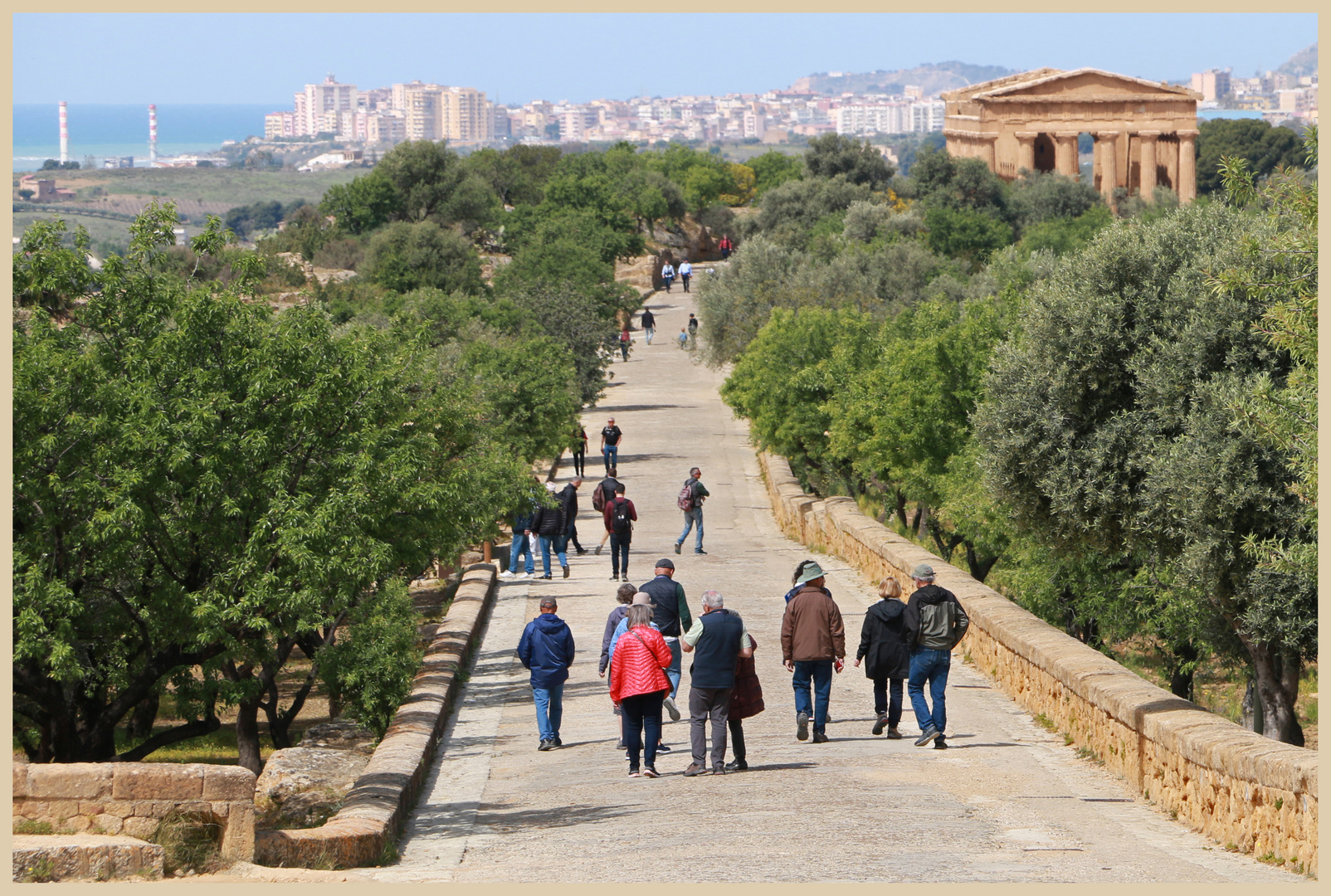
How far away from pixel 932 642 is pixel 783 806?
102 inches

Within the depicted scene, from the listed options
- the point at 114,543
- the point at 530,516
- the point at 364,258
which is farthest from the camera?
the point at 364,258

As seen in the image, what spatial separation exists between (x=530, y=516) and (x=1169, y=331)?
429 inches

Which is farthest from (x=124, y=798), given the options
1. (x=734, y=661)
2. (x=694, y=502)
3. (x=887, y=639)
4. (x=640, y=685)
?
(x=694, y=502)

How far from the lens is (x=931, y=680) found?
11828 millimetres

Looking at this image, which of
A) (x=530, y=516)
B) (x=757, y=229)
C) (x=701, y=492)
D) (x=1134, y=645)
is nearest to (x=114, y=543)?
(x=530, y=516)

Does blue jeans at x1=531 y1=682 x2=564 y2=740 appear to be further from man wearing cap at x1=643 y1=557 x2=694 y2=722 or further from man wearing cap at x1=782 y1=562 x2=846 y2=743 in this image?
man wearing cap at x1=782 y1=562 x2=846 y2=743

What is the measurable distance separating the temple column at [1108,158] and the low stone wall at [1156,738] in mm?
77029

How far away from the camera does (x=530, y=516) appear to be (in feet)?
71.4

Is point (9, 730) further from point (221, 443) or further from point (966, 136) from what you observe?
point (966, 136)

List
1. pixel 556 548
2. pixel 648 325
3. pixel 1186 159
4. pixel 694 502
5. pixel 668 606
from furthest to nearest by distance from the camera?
pixel 1186 159, pixel 648 325, pixel 694 502, pixel 556 548, pixel 668 606

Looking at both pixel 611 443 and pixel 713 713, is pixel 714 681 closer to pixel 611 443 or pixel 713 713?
pixel 713 713

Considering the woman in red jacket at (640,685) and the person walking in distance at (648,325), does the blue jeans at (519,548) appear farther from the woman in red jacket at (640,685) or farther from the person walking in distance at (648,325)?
the person walking in distance at (648,325)

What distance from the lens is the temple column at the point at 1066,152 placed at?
291 feet

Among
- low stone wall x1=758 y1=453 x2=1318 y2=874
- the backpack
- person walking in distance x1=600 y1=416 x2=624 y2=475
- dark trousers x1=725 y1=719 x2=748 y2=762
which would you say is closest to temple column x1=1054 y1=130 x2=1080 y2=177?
person walking in distance x1=600 y1=416 x2=624 y2=475
